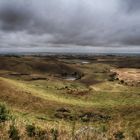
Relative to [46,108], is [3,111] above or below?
above

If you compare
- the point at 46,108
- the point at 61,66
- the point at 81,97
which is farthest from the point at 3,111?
the point at 61,66

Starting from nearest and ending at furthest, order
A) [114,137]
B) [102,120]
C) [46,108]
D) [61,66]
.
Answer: [114,137], [102,120], [46,108], [61,66]

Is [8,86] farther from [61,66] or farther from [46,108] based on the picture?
[61,66]

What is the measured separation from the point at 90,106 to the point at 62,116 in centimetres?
845

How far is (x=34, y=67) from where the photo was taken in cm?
15438

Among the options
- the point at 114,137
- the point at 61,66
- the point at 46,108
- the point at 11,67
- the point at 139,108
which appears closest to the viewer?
the point at 114,137

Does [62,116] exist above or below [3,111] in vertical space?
below

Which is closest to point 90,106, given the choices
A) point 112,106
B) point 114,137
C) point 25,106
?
point 112,106

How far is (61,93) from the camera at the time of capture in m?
55.8

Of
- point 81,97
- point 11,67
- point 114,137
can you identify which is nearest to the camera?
point 114,137

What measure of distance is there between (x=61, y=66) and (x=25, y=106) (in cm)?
11953

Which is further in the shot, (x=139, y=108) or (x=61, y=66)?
(x=61, y=66)

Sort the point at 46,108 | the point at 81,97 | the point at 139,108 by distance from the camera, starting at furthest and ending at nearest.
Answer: the point at 81,97, the point at 46,108, the point at 139,108

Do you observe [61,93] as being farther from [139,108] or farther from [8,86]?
[139,108]
